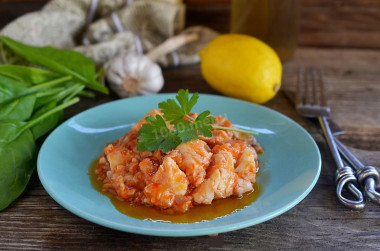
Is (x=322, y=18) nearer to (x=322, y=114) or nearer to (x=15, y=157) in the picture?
(x=322, y=114)

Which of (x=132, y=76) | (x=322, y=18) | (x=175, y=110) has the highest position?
(x=175, y=110)

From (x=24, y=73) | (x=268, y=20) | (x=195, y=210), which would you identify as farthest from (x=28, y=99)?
(x=268, y=20)

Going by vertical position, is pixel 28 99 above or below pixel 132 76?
above

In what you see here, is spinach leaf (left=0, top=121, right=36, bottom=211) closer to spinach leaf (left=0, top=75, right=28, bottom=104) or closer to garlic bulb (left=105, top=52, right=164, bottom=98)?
spinach leaf (left=0, top=75, right=28, bottom=104)

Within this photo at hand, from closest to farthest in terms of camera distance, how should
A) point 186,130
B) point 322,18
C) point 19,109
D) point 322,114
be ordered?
1. point 186,130
2. point 19,109
3. point 322,114
4. point 322,18

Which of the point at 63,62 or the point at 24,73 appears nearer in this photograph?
the point at 24,73

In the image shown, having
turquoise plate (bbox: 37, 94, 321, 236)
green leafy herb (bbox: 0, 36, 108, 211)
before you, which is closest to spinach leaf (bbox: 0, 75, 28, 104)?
green leafy herb (bbox: 0, 36, 108, 211)

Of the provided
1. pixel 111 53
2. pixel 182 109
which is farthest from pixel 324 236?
pixel 111 53

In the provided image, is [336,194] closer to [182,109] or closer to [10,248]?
[182,109]
